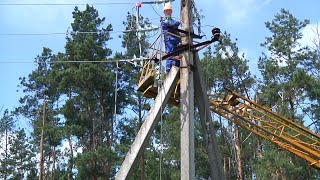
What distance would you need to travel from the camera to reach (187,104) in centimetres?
833

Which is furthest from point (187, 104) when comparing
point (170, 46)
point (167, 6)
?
point (167, 6)

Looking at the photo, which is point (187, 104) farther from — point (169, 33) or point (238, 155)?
point (238, 155)

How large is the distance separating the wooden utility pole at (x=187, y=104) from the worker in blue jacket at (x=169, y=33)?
0.85ft

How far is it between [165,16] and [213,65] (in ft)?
78.4

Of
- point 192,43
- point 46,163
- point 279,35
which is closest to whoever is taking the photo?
point 192,43

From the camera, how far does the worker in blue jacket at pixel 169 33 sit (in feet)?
30.2

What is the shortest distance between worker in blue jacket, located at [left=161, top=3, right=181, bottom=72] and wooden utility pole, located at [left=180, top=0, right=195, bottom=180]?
26 centimetres

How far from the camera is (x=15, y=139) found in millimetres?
43594

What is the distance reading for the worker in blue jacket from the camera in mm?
9195

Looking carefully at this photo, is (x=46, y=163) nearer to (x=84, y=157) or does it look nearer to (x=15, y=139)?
(x=15, y=139)

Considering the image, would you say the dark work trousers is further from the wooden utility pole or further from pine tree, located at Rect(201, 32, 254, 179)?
pine tree, located at Rect(201, 32, 254, 179)

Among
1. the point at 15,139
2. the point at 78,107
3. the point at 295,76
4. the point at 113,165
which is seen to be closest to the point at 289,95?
the point at 295,76

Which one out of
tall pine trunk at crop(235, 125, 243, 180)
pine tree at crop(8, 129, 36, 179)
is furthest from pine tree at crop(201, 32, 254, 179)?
pine tree at crop(8, 129, 36, 179)

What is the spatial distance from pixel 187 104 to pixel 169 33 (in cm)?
164
